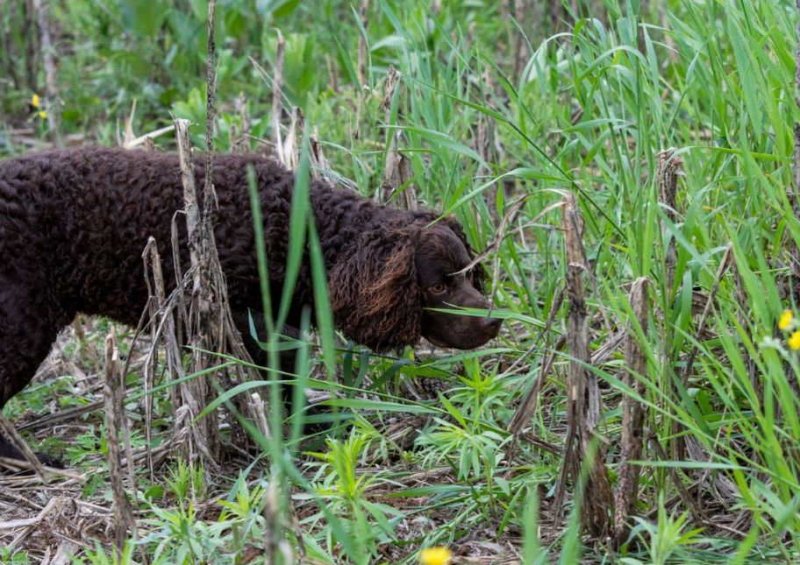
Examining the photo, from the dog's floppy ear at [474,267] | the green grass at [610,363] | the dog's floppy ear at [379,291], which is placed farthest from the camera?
the dog's floppy ear at [474,267]

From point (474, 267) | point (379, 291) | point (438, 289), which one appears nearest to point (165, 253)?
point (379, 291)

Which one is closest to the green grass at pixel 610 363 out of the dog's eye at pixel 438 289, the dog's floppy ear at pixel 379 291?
the dog's floppy ear at pixel 379 291

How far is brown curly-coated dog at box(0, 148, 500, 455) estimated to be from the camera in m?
3.58

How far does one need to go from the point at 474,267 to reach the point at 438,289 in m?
0.21

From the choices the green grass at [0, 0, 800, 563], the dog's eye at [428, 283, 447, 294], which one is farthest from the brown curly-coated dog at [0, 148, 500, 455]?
the green grass at [0, 0, 800, 563]

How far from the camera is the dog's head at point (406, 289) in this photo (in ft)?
11.7

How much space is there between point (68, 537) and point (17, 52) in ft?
16.2

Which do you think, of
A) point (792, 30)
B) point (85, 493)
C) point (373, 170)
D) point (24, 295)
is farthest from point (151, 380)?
point (792, 30)

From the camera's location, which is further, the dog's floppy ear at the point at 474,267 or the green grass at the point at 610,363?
the dog's floppy ear at the point at 474,267

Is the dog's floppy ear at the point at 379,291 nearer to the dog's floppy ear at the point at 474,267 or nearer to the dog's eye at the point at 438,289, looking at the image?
the dog's eye at the point at 438,289

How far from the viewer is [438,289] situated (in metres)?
3.64

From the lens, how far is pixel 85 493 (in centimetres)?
324

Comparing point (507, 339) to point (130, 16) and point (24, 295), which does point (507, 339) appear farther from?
point (130, 16)

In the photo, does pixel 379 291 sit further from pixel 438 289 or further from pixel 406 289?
pixel 438 289
